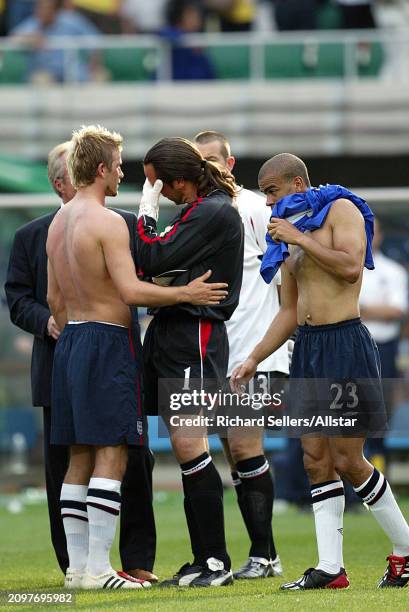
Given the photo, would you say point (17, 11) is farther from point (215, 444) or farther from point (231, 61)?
point (215, 444)

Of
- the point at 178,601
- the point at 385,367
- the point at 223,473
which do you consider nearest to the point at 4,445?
the point at 223,473

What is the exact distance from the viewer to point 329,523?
20.2 ft

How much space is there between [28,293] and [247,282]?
119cm

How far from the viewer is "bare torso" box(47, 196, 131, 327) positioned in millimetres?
6277

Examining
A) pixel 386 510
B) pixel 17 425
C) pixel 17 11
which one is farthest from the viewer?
pixel 17 11

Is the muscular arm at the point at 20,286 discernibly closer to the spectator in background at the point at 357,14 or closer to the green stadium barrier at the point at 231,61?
the green stadium barrier at the point at 231,61

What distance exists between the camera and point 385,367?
38.2 feet

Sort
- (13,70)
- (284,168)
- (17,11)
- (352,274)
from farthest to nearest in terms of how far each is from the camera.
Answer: (17,11), (13,70), (284,168), (352,274)

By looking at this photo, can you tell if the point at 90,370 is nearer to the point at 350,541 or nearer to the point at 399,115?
the point at 350,541

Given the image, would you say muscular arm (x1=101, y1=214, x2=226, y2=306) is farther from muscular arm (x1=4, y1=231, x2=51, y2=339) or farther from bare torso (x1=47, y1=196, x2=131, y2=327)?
muscular arm (x1=4, y1=231, x2=51, y2=339)

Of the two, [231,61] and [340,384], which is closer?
[340,384]

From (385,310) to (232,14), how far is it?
7044 mm

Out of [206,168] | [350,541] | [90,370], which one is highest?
[206,168]

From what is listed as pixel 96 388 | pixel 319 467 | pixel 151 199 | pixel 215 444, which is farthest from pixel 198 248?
pixel 215 444
